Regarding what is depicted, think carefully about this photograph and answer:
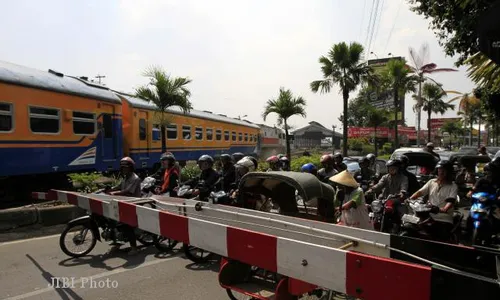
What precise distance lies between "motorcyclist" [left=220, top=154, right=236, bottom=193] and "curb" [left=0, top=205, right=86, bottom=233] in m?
3.31

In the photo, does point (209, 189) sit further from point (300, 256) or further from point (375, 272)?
point (375, 272)

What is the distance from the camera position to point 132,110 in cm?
1376

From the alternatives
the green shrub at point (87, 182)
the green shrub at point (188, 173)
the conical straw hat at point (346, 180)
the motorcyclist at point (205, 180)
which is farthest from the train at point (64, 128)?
the conical straw hat at point (346, 180)

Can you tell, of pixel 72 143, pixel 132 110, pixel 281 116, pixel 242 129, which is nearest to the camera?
pixel 72 143

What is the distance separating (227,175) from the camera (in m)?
7.39

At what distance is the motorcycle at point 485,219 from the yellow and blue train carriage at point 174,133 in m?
11.0

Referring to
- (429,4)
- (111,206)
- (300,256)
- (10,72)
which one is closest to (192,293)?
(111,206)

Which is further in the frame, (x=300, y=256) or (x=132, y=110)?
(x=132, y=110)

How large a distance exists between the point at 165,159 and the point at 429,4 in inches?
339

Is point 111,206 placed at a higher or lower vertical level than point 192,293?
higher

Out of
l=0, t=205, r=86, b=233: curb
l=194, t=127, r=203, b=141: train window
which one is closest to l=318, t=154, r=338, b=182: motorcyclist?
l=0, t=205, r=86, b=233: curb

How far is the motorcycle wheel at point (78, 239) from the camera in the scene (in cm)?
571

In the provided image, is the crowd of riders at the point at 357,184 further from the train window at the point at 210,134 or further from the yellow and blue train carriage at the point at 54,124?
the train window at the point at 210,134

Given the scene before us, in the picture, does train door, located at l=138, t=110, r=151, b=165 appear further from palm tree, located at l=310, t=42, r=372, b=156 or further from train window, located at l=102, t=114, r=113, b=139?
palm tree, located at l=310, t=42, r=372, b=156
